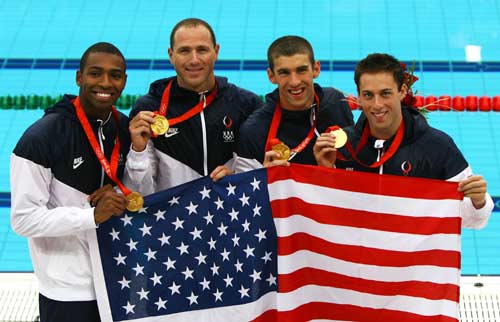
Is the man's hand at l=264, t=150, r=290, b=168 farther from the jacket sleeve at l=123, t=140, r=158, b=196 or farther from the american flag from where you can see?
the jacket sleeve at l=123, t=140, r=158, b=196

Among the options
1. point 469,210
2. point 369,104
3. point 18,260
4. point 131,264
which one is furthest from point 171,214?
point 18,260

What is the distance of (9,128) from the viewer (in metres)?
7.50

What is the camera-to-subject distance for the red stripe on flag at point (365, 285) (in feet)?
12.4

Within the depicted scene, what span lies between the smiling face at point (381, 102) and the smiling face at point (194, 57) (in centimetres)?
73

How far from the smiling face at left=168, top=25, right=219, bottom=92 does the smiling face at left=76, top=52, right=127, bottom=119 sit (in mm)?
338

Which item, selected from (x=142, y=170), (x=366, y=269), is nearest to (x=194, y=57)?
(x=142, y=170)

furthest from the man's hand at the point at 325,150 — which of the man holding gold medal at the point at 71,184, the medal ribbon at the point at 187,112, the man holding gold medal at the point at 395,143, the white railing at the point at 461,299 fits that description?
the white railing at the point at 461,299

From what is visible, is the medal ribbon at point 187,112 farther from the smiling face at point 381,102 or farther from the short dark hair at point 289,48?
the smiling face at point 381,102

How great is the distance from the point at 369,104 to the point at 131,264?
1274 mm

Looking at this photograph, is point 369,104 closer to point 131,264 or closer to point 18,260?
point 131,264

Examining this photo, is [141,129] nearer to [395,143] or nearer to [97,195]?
[97,195]

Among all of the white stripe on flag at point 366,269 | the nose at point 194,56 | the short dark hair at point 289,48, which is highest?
the short dark hair at point 289,48

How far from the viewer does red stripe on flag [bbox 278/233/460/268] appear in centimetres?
380

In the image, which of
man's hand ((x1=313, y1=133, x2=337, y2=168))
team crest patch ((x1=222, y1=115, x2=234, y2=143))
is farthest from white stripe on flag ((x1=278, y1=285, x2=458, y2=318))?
team crest patch ((x1=222, y1=115, x2=234, y2=143))
